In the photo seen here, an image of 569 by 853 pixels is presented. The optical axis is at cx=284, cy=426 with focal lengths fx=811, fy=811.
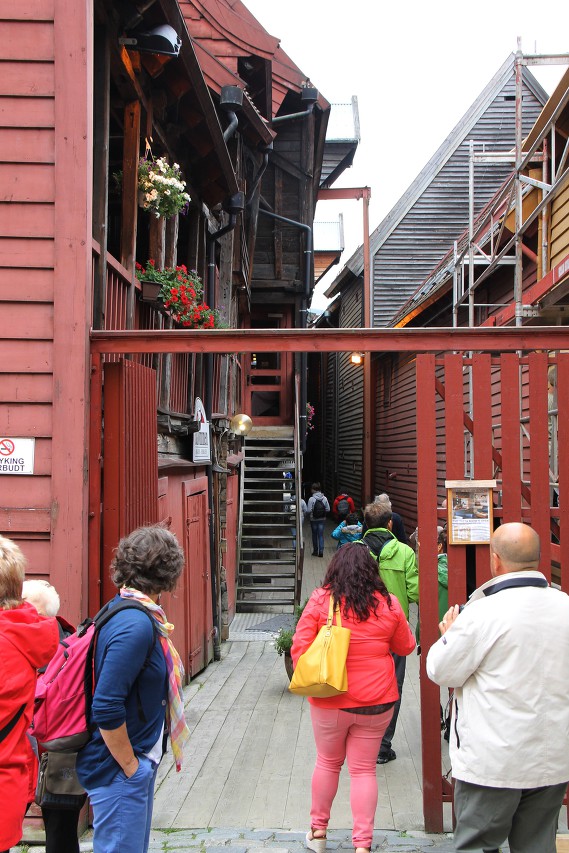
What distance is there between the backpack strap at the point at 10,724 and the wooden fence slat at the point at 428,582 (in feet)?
7.87

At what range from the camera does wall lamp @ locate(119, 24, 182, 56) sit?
19.3 feet

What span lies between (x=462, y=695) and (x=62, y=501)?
2.50 meters

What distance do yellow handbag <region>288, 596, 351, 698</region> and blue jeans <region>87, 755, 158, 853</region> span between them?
2.85 ft

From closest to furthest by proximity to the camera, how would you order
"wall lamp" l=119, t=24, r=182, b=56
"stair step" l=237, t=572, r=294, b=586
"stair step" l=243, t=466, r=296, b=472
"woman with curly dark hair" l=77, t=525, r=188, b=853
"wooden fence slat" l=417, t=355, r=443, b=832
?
"woman with curly dark hair" l=77, t=525, r=188, b=853, "wooden fence slat" l=417, t=355, r=443, b=832, "wall lamp" l=119, t=24, r=182, b=56, "stair step" l=237, t=572, r=294, b=586, "stair step" l=243, t=466, r=296, b=472

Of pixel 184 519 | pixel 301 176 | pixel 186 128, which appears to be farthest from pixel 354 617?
pixel 301 176

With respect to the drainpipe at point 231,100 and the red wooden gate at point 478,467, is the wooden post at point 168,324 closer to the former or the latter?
the drainpipe at point 231,100

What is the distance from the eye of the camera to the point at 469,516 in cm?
448

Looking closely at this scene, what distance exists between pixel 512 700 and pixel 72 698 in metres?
1.64

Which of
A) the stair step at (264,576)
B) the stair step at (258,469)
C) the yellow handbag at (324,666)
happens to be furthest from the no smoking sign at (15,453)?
the stair step at (258,469)

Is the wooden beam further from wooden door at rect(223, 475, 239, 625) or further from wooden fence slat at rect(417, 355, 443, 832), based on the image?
wooden door at rect(223, 475, 239, 625)

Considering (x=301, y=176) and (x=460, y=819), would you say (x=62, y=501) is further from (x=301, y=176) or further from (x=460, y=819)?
(x=301, y=176)

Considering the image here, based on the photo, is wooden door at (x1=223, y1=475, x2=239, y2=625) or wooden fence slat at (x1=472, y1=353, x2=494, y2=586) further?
wooden door at (x1=223, y1=475, x2=239, y2=625)

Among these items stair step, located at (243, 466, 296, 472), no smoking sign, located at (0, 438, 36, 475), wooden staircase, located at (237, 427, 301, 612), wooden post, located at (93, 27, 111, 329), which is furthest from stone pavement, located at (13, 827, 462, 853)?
stair step, located at (243, 466, 296, 472)

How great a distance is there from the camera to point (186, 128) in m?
8.26
